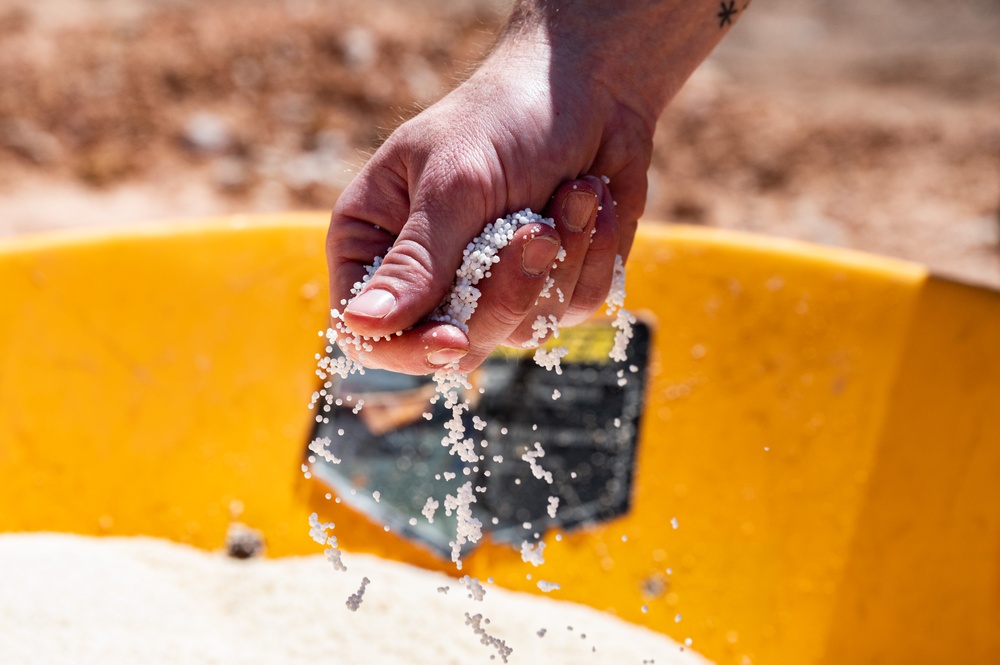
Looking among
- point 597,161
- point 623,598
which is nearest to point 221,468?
point 623,598

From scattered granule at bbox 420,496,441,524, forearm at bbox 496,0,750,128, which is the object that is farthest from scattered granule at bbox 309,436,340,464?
forearm at bbox 496,0,750,128

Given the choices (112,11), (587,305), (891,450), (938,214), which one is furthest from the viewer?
(112,11)

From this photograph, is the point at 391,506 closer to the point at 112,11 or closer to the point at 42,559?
the point at 42,559

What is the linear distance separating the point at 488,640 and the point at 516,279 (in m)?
0.56

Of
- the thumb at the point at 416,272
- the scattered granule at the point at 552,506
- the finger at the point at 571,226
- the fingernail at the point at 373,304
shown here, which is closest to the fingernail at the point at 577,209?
the finger at the point at 571,226

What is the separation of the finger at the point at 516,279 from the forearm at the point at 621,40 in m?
0.22

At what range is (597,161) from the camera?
894 mm

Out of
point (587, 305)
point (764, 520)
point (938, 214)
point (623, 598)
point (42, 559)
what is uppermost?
point (938, 214)

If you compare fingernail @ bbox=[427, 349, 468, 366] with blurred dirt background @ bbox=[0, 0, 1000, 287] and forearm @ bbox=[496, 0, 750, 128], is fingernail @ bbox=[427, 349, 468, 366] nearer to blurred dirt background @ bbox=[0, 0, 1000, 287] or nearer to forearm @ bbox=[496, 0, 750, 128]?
forearm @ bbox=[496, 0, 750, 128]

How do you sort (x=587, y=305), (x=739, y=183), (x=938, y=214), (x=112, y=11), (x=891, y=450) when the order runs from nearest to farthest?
(x=587, y=305) → (x=891, y=450) → (x=938, y=214) → (x=739, y=183) → (x=112, y=11)

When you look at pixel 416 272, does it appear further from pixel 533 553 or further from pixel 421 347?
pixel 533 553

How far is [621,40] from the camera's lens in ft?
2.92

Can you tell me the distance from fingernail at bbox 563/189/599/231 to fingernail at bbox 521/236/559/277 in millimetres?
50

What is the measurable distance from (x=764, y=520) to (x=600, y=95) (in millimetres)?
769
